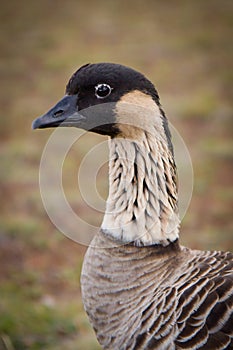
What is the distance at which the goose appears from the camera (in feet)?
12.9

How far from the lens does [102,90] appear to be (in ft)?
13.7

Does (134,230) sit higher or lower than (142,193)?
lower

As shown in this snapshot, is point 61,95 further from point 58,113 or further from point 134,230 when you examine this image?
point 134,230

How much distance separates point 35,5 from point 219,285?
1385cm

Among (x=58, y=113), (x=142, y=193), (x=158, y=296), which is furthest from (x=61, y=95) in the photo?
(x=158, y=296)

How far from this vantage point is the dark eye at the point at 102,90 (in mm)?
4148

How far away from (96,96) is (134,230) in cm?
85

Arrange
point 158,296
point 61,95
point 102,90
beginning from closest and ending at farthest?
1. point 158,296
2. point 102,90
3. point 61,95

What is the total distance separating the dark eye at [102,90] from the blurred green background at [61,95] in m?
2.13

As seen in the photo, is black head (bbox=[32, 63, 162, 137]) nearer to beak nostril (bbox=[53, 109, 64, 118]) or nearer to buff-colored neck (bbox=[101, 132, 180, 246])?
beak nostril (bbox=[53, 109, 64, 118])

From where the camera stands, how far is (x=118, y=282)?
13.5 ft

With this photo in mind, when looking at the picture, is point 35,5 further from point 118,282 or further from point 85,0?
point 118,282

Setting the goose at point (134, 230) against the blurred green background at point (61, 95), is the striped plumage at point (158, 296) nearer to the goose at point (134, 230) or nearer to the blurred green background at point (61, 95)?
the goose at point (134, 230)

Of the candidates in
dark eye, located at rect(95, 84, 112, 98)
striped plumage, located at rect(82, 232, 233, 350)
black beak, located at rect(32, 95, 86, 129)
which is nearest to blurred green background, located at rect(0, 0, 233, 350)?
striped plumage, located at rect(82, 232, 233, 350)
